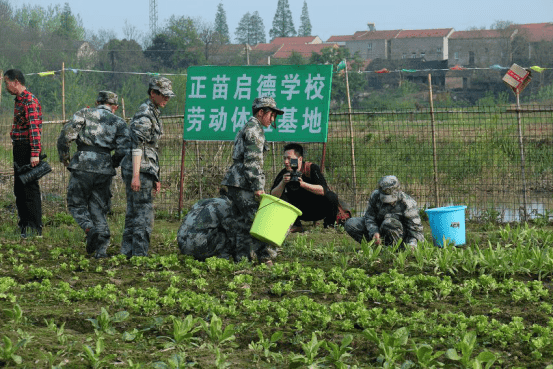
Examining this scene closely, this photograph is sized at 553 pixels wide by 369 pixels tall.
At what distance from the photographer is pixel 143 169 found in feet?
22.8

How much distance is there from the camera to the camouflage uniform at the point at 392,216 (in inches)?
279

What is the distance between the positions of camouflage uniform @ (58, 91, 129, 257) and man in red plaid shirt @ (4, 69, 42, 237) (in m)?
0.68

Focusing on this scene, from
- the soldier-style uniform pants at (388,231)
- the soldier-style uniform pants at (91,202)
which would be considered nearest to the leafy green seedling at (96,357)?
the soldier-style uniform pants at (91,202)

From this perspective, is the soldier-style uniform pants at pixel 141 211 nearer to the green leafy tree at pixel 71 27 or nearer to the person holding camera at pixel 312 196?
the person holding camera at pixel 312 196

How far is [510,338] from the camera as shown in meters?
4.43

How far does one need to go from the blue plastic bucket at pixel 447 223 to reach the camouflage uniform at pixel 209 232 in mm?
2173

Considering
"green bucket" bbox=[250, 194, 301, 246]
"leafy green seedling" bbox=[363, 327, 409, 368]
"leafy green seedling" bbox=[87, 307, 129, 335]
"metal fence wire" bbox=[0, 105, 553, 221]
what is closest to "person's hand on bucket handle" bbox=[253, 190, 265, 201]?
"green bucket" bbox=[250, 194, 301, 246]

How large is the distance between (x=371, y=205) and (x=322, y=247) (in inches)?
26.6

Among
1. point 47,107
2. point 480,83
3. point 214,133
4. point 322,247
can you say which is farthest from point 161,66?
point 322,247

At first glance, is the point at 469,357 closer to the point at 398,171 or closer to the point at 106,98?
the point at 106,98

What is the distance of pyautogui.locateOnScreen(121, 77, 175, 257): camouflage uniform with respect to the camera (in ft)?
22.7

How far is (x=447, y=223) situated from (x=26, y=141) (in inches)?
191

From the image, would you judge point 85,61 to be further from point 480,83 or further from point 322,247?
point 322,247

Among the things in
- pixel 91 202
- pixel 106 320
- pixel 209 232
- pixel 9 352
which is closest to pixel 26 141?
pixel 91 202
